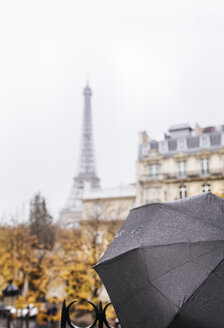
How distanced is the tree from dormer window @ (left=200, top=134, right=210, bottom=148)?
655 inches

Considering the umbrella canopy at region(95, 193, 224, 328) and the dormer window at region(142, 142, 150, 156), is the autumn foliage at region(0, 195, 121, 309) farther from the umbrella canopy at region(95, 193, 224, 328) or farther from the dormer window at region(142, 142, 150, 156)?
the umbrella canopy at region(95, 193, 224, 328)

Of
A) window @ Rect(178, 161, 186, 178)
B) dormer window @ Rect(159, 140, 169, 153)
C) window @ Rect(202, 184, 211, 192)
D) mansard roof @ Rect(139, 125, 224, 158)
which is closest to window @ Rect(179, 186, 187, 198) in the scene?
window @ Rect(178, 161, 186, 178)

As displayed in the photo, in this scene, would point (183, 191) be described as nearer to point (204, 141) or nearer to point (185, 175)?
point (185, 175)

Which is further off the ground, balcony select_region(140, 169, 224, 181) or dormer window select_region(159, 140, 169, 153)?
dormer window select_region(159, 140, 169, 153)

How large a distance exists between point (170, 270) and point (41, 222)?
89.8 feet

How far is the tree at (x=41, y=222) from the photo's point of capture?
26.6m

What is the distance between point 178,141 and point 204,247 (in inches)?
1249

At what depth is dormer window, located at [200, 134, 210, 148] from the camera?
3256cm

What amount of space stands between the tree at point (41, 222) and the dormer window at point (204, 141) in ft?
54.5

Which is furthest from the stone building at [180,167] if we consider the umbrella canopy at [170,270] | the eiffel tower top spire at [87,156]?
the umbrella canopy at [170,270]

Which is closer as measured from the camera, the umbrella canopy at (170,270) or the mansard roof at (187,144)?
the umbrella canopy at (170,270)

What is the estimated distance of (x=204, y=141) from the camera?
32812 millimetres

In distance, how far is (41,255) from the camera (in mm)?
20953

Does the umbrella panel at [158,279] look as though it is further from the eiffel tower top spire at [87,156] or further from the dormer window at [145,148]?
the eiffel tower top spire at [87,156]
